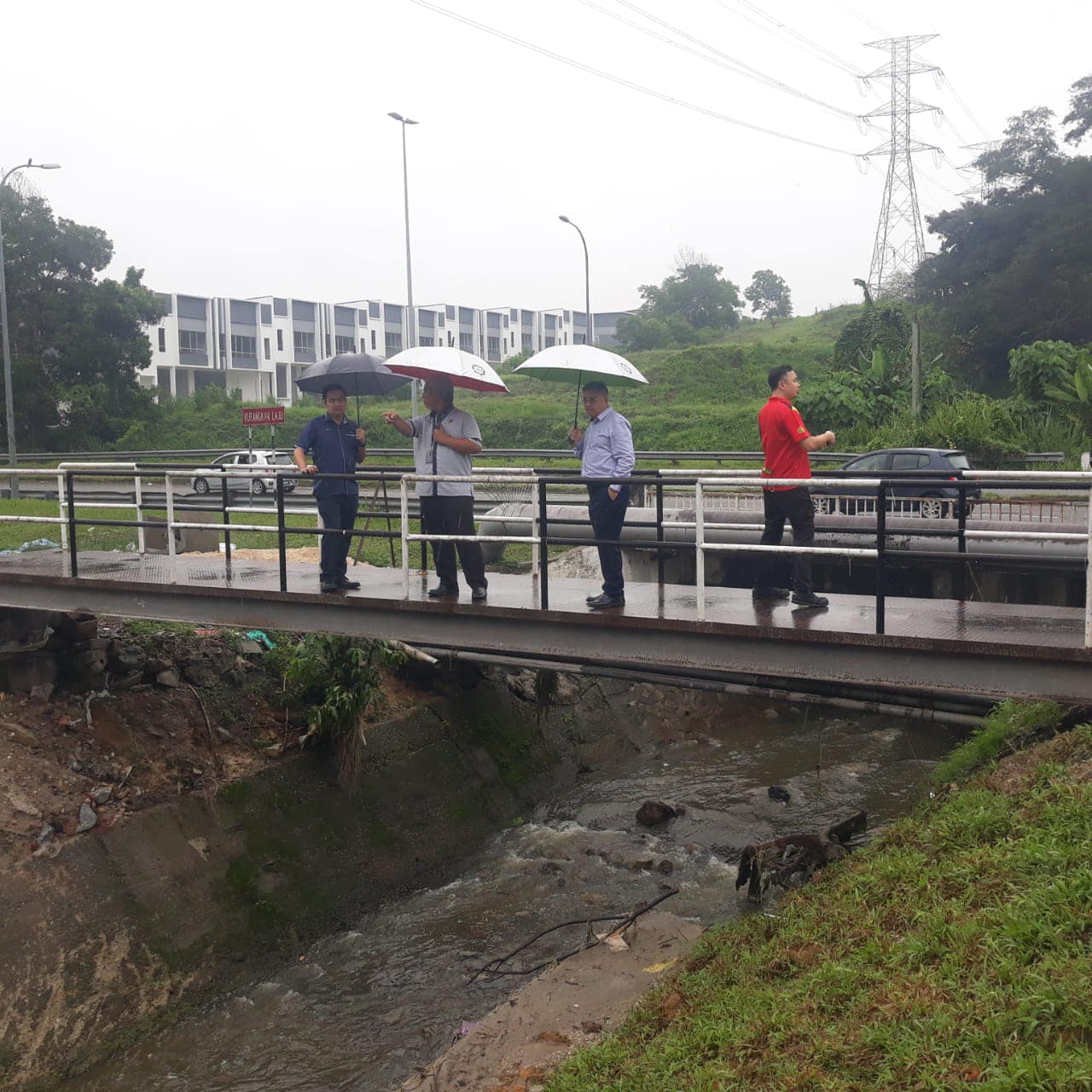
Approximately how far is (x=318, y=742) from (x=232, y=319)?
67922 millimetres

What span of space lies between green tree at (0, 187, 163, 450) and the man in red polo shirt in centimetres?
3912

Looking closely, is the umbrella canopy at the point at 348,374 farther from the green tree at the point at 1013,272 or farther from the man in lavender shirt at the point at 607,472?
the green tree at the point at 1013,272

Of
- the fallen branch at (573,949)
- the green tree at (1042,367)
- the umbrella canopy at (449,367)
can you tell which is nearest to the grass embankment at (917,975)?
the fallen branch at (573,949)

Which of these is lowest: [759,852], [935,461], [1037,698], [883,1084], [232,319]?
[759,852]

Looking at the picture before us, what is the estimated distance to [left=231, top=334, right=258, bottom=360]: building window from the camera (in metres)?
74.5

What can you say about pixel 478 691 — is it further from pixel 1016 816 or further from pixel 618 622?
pixel 1016 816

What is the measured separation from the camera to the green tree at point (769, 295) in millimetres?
83938

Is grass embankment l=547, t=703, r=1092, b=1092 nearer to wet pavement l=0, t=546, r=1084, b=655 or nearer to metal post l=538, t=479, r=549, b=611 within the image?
wet pavement l=0, t=546, r=1084, b=655

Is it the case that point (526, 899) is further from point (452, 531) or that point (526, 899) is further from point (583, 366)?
point (583, 366)

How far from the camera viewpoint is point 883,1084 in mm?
4324

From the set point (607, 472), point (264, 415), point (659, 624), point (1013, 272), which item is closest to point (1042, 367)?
point (1013, 272)

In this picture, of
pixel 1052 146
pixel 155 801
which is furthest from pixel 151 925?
pixel 1052 146

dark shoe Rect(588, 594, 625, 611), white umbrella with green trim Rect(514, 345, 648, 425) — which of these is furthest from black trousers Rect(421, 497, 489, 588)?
white umbrella with green trim Rect(514, 345, 648, 425)

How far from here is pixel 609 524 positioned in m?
7.90
